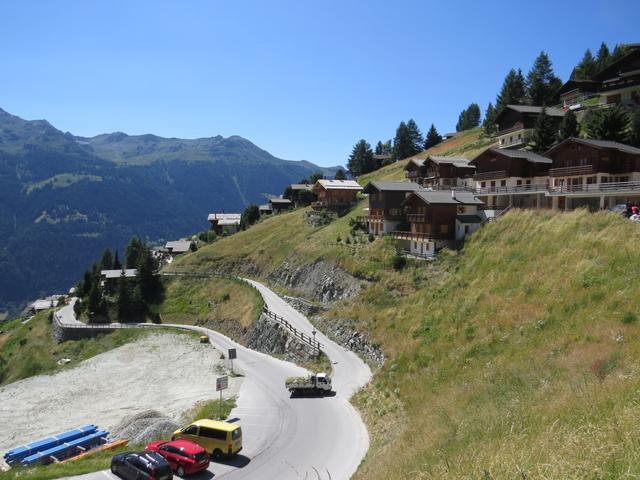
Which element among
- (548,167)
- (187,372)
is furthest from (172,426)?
(548,167)

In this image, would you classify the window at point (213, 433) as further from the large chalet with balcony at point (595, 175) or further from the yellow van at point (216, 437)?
the large chalet with balcony at point (595, 175)

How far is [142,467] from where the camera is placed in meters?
21.9

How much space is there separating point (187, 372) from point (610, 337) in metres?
43.5

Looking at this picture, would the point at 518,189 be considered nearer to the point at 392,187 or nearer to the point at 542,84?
the point at 392,187

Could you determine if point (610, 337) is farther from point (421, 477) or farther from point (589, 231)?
point (589, 231)

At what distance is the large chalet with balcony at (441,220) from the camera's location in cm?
5484

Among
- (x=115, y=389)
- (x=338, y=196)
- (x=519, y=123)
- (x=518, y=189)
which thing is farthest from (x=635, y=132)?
(x=115, y=389)

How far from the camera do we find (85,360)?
223 ft

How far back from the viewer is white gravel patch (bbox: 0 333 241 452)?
41.8 meters

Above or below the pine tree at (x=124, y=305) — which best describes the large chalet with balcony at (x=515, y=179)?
above

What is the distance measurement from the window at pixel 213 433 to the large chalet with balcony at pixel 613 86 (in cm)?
7650

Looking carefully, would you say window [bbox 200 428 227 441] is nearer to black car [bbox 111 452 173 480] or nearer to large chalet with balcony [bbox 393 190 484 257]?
black car [bbox 111 452 173 480]

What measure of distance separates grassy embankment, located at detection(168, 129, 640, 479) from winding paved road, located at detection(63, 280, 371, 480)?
158cm

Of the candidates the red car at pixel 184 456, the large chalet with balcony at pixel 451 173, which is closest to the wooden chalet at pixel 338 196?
the large chalet with balcony at pixel 451 173
